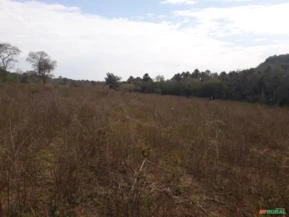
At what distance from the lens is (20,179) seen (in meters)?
3.43

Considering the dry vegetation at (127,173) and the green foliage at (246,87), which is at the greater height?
the green foliage at (246,87)

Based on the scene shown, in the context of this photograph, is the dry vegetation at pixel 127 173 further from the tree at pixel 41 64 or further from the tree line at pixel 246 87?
the tree at pixel 41 64

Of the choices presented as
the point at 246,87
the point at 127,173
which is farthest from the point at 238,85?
the point at 127,173

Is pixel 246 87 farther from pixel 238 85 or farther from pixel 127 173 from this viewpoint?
pixel 127 173

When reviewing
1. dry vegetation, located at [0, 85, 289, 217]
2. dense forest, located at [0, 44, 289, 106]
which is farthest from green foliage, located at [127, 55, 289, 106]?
dry vegetation, located at [0, 85, 289, 217]

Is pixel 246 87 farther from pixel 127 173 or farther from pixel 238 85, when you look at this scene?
pixel 127 173

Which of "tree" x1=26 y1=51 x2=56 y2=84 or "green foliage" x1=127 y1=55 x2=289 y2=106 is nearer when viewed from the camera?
"green foliage" x1=127 y1=55 x2=289 y2=106

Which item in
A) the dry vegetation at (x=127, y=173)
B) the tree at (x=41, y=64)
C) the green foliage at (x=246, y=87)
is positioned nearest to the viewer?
the dry vegetation at (x=127, y=173)

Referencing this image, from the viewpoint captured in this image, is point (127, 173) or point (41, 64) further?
point (41, 64)

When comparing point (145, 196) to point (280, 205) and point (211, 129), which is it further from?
point (211, 129)

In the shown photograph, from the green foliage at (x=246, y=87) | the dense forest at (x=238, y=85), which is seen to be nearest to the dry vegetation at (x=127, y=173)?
the dense forest at (x=238, y=85)

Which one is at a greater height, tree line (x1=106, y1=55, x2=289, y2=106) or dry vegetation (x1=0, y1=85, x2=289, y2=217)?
tree line (x1=106, y1=55, x2=289, y2=106)

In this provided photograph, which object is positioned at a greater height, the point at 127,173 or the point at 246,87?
the point at 246,87

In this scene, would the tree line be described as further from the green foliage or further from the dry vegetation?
the dry vegetation
